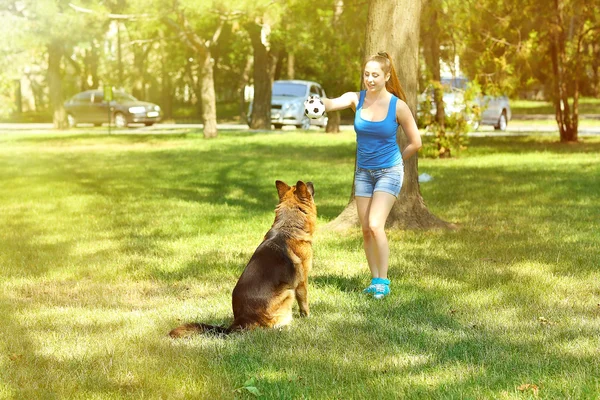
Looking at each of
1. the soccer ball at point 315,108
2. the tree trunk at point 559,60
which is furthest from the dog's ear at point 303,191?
the tree trunk at point 559,60

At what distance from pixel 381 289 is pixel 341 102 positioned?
5.01ft

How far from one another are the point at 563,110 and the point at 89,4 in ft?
47.9

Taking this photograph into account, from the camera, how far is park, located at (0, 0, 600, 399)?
16.9 feet

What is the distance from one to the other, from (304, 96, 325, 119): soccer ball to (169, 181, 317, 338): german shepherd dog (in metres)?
0.68

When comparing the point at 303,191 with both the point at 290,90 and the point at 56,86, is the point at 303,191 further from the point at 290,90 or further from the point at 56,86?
the point at 56,86

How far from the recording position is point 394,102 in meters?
6.92

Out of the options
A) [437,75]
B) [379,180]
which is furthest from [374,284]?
[437,75]

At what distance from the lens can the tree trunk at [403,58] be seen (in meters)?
10.5

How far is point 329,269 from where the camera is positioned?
27.6ft

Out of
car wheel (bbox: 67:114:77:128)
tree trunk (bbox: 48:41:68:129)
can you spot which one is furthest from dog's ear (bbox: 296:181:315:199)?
car wheel (bbox: 67:114:77:128)

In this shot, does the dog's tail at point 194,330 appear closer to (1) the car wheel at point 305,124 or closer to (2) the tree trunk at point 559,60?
(2) the tree trunk at point 559,60

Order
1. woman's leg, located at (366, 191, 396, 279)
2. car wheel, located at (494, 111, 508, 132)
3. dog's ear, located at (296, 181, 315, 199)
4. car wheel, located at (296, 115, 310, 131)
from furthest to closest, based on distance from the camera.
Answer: car wheel, located at (296, 115, 310, 131)
car wheel, located at (494, 111, 508, 132)
woman's leg, located at (366, 191, 396, 279)
dog's ear, located at (296, 181, 315, 199)

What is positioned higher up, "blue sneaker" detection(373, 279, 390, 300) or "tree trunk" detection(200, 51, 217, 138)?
"tree trunk" detection(200, 51, 217, 138)

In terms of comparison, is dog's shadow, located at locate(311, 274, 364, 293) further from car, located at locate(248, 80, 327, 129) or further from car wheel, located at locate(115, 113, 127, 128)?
car wheel, located at locate(115, 113, 127, 128)
